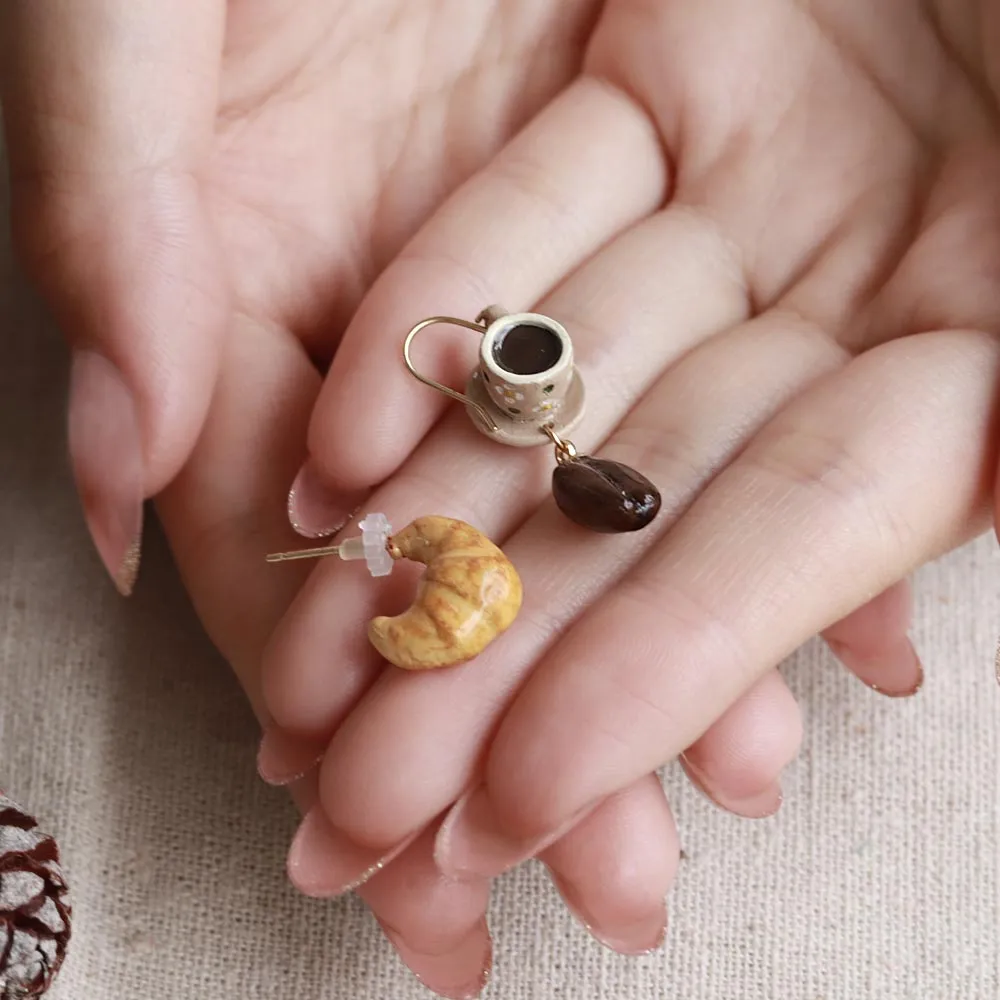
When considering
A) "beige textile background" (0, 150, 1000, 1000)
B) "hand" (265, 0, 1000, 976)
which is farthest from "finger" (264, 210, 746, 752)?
"beige textile background" (0, 150, 1000, 1000)

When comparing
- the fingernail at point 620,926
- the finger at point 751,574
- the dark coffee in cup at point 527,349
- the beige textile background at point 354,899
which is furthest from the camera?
the beige textile background at point 354,899

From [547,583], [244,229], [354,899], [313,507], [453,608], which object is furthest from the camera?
[244,229]

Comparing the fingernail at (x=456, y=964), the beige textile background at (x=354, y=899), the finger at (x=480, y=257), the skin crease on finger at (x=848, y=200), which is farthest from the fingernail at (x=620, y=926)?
the skin crease on finger at (x=848, y=200)

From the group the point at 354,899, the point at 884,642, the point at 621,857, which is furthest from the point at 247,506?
the point at 884,642

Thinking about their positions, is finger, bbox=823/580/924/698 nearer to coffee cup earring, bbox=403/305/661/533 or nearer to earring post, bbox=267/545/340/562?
coffee cup earring, bbox=403/305/661/533

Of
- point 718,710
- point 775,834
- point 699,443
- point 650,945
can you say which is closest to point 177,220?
point 699,443

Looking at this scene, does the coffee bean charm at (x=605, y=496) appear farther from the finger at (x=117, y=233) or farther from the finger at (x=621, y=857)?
the finger at (x=117, y=233)

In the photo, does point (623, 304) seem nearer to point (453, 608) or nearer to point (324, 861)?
point (453, 608)
